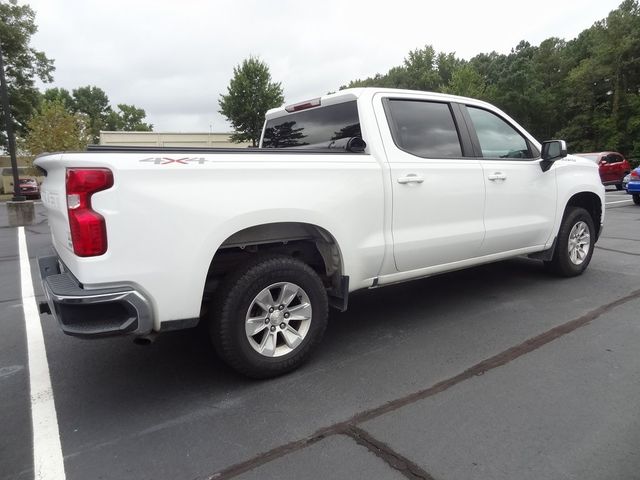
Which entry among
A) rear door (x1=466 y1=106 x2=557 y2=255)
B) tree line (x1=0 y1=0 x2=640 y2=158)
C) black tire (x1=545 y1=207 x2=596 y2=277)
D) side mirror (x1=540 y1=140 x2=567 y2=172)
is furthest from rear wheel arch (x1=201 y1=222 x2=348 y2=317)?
tree line (x1=0 y1=0 x2=640 y2=158)

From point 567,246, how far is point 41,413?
516cm

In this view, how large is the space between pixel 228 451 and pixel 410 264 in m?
2.04

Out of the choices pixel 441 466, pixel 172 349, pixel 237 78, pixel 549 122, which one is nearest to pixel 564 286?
pixel 441 466

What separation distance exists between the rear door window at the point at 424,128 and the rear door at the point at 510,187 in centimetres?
29

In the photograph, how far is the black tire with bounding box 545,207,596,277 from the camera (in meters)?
5.08

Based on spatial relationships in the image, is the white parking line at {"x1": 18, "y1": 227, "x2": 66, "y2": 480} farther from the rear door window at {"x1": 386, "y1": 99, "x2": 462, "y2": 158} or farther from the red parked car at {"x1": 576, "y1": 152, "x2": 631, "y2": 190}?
the red parked car at {"x1": 576, "y1": 152, "x2": 631, "y2": 190}

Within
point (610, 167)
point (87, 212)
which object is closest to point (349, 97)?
point (87, 212)

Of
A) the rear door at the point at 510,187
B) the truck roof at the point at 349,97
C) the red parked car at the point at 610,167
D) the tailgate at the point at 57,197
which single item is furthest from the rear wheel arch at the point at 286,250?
the red parked car at the point at 610,167

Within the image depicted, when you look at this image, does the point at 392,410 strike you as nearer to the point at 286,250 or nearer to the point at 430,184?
the point at 286,250

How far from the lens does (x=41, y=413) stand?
2.77 metres

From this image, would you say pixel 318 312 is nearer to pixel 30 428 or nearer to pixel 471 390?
pixel 471 390

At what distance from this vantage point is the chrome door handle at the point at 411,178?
140 inches

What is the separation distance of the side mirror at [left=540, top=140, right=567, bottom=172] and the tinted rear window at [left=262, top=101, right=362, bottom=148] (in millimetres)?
2202

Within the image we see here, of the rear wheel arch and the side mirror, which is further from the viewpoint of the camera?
the side mirror
